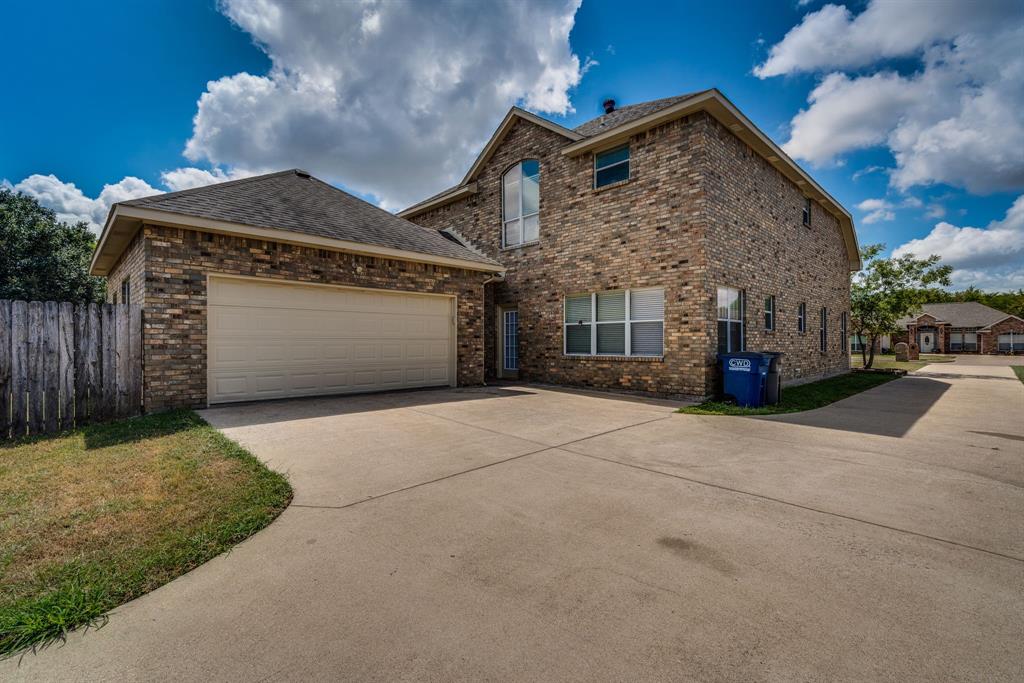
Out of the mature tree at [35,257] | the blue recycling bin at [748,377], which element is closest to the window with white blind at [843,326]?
the blue recycling bin at [748,377]

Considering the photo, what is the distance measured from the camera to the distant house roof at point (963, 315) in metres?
43.0

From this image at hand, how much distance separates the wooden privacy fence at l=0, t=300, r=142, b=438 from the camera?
582cm

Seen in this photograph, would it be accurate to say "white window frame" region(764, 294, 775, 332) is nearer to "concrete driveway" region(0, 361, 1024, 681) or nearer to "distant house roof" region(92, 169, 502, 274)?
"concrete driveway" region(0, 361, 1024, 681)

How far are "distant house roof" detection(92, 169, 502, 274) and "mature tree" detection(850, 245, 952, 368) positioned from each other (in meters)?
19.7

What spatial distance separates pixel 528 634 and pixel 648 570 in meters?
0.93

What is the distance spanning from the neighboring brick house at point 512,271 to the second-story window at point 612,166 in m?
0.05

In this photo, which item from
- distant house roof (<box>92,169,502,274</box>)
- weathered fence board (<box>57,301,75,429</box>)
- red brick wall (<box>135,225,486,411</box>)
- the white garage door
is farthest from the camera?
the white garage door

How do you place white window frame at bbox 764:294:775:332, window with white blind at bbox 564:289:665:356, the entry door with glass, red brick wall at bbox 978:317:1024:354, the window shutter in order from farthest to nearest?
1. the entry door with glass
2. red brick wall at bbox 978:317:1024:354
3. white window frame at bbox 764:294:775:332
4. window with white blind at bbox 564:289:665:356
5. the window shutter

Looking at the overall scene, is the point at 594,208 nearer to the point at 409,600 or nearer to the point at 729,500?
the point at 729,500

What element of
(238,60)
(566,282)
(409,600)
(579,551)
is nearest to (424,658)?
(409,600)

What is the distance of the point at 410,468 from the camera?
4.42 m

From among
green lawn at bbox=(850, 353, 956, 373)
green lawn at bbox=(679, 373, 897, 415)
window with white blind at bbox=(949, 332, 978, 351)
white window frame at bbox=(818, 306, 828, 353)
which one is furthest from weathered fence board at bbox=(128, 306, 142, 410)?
window with white blind at bbox=(949, 332, 978, 351)

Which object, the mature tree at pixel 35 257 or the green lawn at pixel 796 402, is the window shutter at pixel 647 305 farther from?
the mature tree at pixel 35 257

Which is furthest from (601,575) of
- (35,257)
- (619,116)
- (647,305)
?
(35,257)
